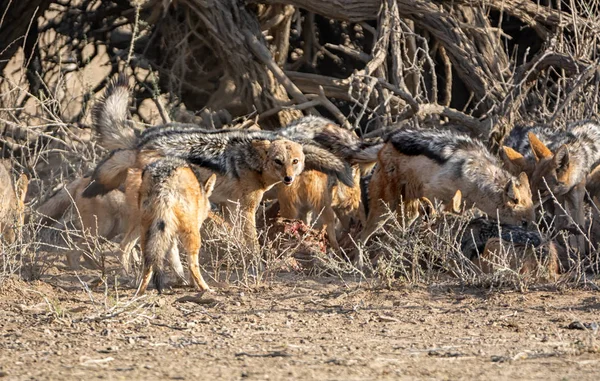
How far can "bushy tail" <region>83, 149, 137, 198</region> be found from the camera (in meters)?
8.96

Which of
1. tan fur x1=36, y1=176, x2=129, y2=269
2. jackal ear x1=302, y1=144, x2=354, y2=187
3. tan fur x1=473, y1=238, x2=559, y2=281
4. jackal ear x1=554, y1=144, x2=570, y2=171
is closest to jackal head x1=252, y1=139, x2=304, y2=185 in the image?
jackal ear x1=302, y1=144, x2=354, y2=187

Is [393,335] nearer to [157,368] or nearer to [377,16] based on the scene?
[157,368]

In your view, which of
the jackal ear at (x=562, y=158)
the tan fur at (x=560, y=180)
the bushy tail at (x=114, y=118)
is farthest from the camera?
the tan fur at (x=560, y=180)

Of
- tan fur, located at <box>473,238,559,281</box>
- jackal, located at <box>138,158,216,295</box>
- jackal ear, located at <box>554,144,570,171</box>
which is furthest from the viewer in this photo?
jackal ear, located at <box>554,144,570,171</box>

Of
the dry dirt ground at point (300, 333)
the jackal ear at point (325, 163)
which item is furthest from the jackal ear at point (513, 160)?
the dry dirt ground at point (300, 333)

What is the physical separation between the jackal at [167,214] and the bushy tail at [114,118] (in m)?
1.39

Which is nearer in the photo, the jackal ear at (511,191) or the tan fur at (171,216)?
the tan fur at (171,216)

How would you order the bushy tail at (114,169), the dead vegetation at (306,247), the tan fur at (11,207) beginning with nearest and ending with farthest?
the dead vegetation at (306,247), the tan fur at (11,207), the bushy tail at (114,169)

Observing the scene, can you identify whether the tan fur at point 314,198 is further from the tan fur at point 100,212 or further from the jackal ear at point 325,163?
the tan fur at point 100,212

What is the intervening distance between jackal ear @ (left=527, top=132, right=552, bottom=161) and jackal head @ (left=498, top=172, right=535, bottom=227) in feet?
1.44

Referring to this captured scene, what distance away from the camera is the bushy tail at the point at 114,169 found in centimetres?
896

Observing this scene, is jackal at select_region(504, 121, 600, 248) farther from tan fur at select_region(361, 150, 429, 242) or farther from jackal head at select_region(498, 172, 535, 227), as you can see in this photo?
tan fur at select_region(361, 150, 429, 242)

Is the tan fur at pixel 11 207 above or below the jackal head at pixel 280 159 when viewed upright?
below

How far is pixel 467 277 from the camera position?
7.96 meters
